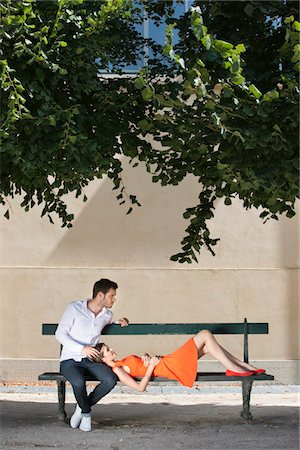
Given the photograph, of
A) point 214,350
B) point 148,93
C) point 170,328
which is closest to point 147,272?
point 170,328

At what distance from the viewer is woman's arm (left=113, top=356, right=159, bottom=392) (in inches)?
305

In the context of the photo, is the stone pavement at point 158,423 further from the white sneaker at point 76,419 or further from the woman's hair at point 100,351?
the woman's hair at point 100,351

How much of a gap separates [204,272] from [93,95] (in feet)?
19.5

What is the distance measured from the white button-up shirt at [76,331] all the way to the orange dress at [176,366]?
1.11ft

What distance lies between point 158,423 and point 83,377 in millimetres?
1093

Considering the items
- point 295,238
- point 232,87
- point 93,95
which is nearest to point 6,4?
point 93,95

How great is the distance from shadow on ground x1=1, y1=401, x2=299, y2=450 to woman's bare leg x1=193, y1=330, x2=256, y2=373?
1.77 feet

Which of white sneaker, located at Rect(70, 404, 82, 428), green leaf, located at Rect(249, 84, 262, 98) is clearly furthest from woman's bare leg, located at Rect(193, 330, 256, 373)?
green leaf, located at Rect(249, 84, 262, 98)

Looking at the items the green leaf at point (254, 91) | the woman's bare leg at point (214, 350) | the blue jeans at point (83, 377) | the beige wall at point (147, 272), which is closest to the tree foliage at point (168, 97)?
the green leaf at point (254, 91)

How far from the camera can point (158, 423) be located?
27.5 feet

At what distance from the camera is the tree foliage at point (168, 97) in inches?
254

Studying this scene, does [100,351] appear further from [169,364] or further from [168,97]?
[168,97]

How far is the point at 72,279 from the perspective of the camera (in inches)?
506

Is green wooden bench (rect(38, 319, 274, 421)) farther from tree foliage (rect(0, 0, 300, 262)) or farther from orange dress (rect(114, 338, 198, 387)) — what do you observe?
tree foliage (rect(0, 0, 300, 262))
